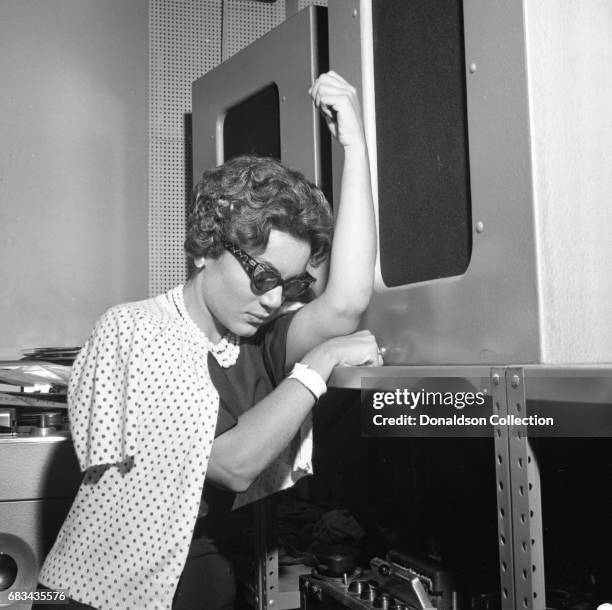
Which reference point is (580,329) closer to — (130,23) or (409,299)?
(409,299)

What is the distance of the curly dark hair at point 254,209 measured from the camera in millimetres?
1274

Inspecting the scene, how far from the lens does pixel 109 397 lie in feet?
3.69

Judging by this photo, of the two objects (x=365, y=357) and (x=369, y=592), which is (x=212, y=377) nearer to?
(x=365, y=357)

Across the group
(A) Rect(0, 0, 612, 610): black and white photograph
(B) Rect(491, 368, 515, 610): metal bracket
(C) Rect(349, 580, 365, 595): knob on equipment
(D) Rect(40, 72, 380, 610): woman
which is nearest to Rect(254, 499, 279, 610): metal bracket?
(A) Rect(0, 0, 612, 610): black and white photograph

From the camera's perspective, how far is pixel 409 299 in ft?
3.77

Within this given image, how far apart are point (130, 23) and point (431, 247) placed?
159 cm

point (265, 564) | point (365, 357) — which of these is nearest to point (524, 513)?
point (365, 357)

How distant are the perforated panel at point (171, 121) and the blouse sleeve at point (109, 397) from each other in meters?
1.13

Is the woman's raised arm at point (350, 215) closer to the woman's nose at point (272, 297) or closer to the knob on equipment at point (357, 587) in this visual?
the woman's nose at point (272, 297)

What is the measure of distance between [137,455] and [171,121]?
1455 mm

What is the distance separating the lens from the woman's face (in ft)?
4.17

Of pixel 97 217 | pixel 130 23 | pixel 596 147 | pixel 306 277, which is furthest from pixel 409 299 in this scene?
pixel 130 23

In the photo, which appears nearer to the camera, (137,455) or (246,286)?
(137,455)

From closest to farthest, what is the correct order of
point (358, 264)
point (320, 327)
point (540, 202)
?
point (540, 202) < point (358, 264) < point (320, 327)
